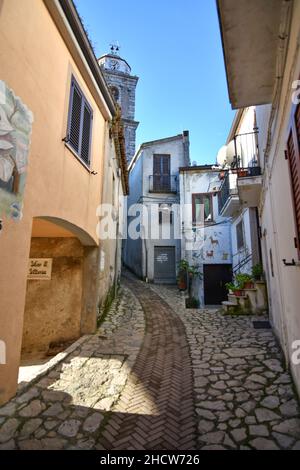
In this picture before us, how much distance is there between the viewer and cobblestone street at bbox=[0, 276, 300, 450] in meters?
2.73

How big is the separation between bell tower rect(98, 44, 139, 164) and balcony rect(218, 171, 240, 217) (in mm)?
12657

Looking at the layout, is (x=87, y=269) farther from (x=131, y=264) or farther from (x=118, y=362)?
(x=131, y=264)

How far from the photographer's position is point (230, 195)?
1073 centimetres

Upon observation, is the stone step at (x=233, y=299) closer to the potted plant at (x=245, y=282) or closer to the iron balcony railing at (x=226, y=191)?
the potted plant at (x=245, y=282)

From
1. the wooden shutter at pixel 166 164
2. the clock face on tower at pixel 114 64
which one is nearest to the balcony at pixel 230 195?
the wooden shutter at pixel 166 164

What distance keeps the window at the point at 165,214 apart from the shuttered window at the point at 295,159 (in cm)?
1307

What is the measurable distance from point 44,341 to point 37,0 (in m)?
6.70

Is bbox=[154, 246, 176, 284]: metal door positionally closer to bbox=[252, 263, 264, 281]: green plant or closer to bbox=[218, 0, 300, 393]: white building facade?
bbox=[252, 263, 264, 281]: green plant

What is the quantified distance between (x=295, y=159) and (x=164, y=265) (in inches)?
525

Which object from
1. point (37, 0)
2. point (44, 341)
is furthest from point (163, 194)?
point (37, 0)

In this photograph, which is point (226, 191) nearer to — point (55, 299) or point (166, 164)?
point (166, 164)

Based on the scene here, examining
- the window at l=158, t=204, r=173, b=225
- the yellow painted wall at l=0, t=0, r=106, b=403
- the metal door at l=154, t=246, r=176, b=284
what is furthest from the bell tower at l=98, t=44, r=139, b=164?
the yellow painted wall at l=0, t=0, r=106, b=403

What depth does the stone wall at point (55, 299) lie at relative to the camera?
20.9ft

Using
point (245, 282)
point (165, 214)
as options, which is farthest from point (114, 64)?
point (245, 282)
